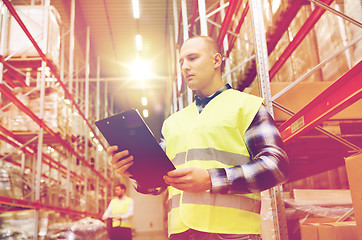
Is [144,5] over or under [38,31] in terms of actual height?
over

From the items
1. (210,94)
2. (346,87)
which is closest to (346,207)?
(346,87)

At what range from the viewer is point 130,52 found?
52.8 ft

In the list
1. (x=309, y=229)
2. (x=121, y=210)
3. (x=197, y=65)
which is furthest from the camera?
(x=121, y=210)

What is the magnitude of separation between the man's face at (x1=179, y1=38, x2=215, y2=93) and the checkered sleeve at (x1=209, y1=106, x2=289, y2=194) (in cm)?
Result: 49

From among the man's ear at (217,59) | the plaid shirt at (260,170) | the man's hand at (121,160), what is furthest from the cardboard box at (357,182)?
the man's hand at (121,160)

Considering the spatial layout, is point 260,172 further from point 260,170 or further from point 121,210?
point 121,210

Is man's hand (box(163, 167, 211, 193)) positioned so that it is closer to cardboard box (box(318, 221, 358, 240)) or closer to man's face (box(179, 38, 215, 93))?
man's face (box(179, 38, 215, 93))

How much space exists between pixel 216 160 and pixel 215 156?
20 mm

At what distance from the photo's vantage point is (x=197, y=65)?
193 cm

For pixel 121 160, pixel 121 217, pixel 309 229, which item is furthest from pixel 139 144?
pixel 121 217

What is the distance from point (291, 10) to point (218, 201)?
464cm

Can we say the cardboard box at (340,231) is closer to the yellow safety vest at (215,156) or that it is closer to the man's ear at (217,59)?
the yellow safety vest at (215,156)

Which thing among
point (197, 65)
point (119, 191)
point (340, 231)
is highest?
point (119, 191)

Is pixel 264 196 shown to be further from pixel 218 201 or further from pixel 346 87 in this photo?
pixel 218 201
